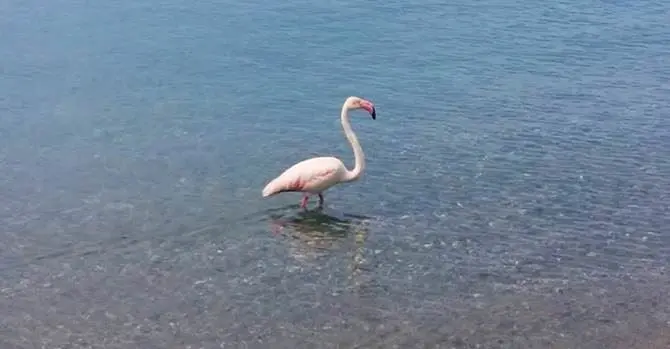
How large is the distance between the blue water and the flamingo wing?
339 millimetres

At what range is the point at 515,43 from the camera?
2317 cm

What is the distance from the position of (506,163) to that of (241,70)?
5.86 m

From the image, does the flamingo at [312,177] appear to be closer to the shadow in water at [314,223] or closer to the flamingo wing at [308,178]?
the flamingo wing at [308,178]

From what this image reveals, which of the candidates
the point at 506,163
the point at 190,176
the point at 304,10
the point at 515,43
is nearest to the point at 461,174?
the point at 506,163

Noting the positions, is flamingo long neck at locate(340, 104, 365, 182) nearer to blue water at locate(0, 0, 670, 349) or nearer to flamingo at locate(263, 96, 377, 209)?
flamingo at locate(263, 96, 377, 209)

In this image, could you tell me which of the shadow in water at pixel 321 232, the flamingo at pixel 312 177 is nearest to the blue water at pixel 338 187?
the shadow in water at pixel 321 232

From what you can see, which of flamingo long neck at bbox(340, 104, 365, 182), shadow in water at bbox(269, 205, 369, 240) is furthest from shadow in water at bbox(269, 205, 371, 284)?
flamingo long neck at bbox(340, 104, 365, 182)

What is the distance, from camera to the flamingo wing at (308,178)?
1631 cm

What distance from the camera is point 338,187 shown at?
17328 mm

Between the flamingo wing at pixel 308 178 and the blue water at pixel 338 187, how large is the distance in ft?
1.11

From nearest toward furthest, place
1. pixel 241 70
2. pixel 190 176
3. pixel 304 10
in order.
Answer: pixel 190 176 < pixel 241 70 < pixel 304 10

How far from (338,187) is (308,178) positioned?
111cm

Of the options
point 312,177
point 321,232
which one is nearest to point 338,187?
point 312,177

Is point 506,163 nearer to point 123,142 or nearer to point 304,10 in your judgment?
point 123,142
